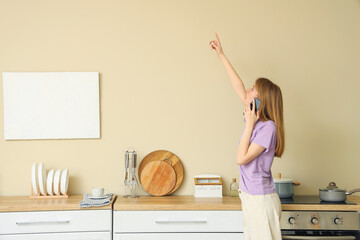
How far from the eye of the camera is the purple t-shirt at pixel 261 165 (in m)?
2.06

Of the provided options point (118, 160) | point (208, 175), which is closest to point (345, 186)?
point (208, 175)

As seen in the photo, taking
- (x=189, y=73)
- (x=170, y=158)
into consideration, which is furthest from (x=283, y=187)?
(x=189, y=73)

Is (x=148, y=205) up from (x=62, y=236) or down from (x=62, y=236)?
up

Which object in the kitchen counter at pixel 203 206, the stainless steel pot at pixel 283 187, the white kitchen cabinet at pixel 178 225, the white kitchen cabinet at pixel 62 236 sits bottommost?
the white kitchen cabinet at pixel 62 236

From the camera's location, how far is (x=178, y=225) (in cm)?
237

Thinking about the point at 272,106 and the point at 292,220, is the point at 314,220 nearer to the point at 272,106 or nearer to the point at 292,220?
the point at 292,220

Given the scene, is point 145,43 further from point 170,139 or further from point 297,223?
point 297,223

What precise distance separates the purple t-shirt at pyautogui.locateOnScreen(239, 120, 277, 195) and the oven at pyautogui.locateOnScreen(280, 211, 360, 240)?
1.23ft

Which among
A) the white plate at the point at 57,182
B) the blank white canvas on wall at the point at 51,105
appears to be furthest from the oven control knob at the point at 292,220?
the white plate at the point at 57,182

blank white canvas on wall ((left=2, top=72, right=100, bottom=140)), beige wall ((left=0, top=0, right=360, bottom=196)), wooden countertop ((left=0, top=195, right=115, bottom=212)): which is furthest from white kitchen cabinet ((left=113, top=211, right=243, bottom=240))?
blank white canvas on wall ((left=2, top=72, right=100, bottom=140))

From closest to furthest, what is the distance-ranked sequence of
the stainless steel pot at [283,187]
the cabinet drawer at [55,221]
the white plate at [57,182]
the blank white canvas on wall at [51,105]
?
1. the cabinet drawer at [55,221]
2. the stainless steel pot at [283,187]
3. the white plate at [57,182]
4. the blank white canvas on wall at [51,105]

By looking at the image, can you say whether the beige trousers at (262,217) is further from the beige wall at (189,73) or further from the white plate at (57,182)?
the white plate at (57,182)

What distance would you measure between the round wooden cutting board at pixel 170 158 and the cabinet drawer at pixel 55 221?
22.2 inches

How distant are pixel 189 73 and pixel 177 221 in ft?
3.82
